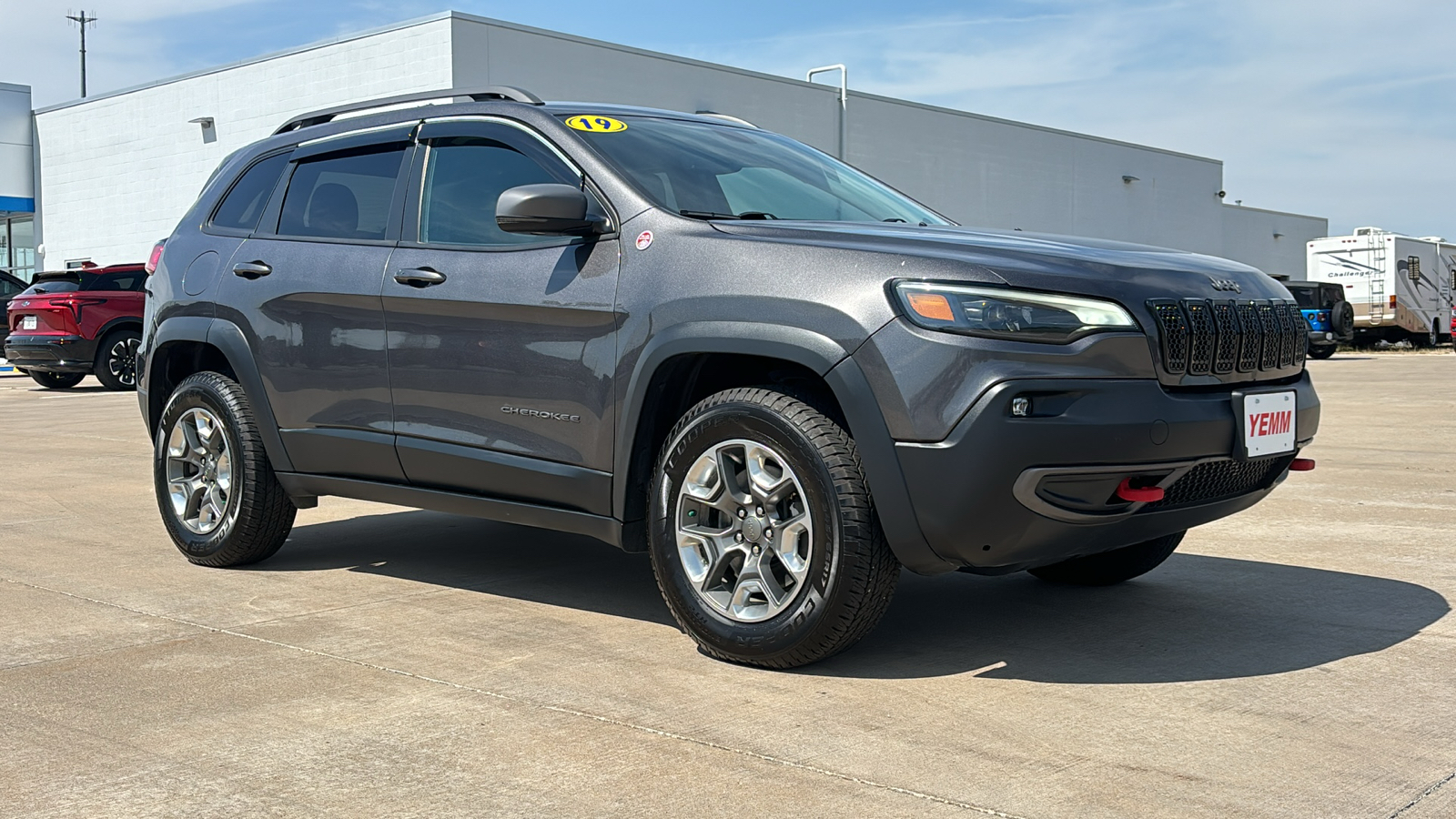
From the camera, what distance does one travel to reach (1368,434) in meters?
11.8

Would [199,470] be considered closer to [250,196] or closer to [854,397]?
[250,196]

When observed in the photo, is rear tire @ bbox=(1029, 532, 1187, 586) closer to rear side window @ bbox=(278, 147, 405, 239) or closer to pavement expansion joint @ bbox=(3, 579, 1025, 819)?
pavement expansion joint @ bbox=(3, 579, 1025, 819)

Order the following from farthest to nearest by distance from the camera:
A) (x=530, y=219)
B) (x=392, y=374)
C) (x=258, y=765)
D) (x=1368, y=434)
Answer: (x=1368, y=434), (x=392, y=374), (x=530, y=219), (x=258, y=765)

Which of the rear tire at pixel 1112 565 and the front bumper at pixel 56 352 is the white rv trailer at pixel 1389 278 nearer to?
the front bumper at pixel 56 352

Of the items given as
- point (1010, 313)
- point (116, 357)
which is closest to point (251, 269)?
point (1010, 313)

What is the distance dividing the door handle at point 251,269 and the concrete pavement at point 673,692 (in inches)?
47.9

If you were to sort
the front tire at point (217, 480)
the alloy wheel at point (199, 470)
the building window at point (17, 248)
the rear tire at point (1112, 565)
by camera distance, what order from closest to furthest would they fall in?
the rear tire at point (1112, 565)
the front tire at point (217, 480)
the alloy wheel at point (199, 470)
the building window at point (17, 248)

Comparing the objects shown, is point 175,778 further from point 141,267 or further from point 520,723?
point 141,267

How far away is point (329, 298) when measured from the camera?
536 cm

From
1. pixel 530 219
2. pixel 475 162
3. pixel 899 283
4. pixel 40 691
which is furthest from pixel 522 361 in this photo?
pixel 40 691

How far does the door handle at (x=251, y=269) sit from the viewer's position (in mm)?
5668

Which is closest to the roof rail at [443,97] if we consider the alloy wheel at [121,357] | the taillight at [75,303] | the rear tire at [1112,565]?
the rear tire at [1112,565]

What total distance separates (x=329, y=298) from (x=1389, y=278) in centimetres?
3553

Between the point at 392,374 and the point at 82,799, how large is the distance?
2.26 metres
